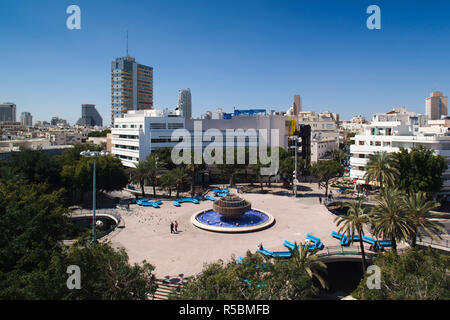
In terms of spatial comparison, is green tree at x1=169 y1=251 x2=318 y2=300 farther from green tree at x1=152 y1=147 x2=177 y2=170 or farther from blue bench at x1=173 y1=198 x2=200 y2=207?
green tree at x1=152 y1=147 x2=177 y2=170

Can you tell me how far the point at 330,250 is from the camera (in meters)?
25.9

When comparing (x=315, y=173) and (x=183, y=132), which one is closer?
(x=315, y=173)

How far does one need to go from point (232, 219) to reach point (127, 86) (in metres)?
113

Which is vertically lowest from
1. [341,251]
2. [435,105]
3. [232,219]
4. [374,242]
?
[341,251]

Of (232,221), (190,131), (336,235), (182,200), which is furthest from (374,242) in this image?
(190,131)

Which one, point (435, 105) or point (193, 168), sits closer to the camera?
point (193, 168)

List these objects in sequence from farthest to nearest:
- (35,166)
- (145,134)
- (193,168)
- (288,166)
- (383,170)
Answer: (145,134) → (288,166) → (193,168) → (35,166) → (383,170)

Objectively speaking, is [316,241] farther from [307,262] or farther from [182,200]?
[182,200]

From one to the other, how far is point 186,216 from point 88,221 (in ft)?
43.2

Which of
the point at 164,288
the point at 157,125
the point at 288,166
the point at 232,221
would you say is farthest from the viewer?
the point at 157,125

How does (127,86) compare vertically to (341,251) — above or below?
above

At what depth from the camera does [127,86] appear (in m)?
130

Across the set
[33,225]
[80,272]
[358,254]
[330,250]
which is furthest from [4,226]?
[358,254]
